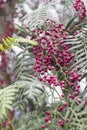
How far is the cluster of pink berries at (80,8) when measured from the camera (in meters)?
1.33

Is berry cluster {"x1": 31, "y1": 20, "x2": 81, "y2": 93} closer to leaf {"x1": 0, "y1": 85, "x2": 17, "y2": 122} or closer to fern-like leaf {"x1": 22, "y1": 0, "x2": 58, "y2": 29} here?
fern-like leaf {"x1": 22, "y1": 0, "x2": 58, "y2": 29}

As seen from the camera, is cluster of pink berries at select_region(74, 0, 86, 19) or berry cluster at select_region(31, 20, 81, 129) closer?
berry cluster at select_region(31, 20, 81, 129)

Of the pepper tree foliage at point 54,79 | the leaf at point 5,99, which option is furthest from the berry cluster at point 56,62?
the leaf at point 5,99

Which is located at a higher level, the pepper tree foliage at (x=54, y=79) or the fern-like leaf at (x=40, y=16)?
the fern-like leaf at (x=40, y=16)

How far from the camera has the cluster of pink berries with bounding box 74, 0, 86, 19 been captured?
133 centimetres

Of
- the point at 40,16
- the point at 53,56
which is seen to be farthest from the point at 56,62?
the point at 40,16

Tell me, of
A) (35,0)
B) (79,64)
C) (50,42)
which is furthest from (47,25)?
(35,0)

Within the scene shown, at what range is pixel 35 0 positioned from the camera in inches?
104

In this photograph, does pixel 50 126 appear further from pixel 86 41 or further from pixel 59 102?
pixel 86 41

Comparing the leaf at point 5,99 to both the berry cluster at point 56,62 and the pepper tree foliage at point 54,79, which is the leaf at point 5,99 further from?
the berry cluster at point 56,62

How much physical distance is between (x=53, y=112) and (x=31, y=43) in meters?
0.24

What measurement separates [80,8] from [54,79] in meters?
0.29

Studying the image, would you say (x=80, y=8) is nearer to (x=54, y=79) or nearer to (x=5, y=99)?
(x=54, y=79)

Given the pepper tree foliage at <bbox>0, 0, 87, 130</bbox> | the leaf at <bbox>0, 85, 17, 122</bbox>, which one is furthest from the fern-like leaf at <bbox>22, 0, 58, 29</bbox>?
the leaf at <bbox>0, 85, 17, 122</bbox>
